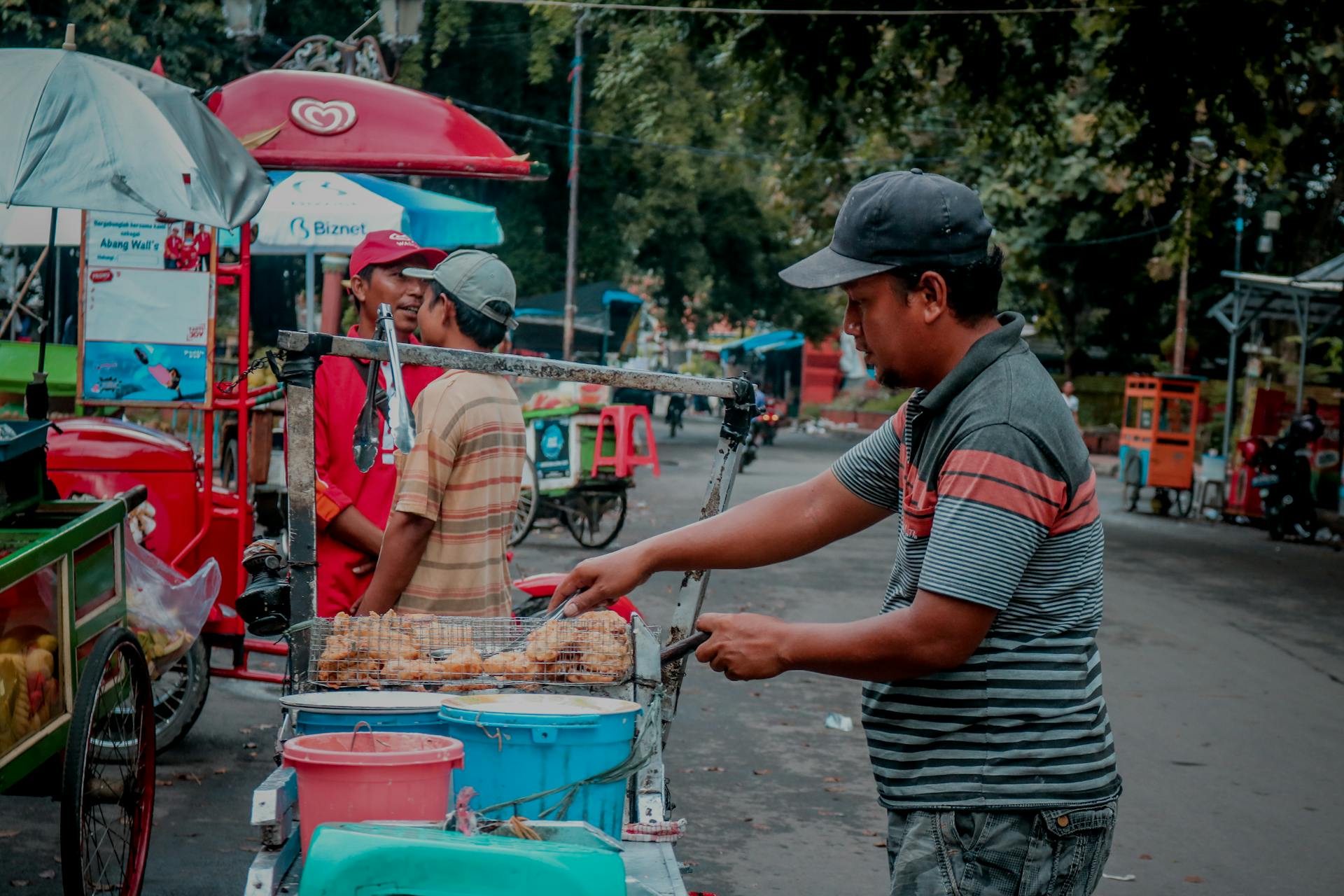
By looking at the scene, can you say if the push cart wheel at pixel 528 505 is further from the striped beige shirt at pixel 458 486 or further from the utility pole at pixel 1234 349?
the utility pole at pixel 1234 349

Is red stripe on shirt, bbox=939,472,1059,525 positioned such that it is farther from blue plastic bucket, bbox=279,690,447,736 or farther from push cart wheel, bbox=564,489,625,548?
push cart wheel, bbox=564,489,625,548

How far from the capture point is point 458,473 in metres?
3.89

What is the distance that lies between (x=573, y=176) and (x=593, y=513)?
16.4 meters

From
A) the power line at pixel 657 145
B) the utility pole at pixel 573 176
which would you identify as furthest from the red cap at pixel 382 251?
the utility pole at pixel 573 176

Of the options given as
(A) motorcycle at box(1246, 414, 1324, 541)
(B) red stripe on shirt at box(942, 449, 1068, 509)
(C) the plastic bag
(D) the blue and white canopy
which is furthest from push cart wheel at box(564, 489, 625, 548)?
(B) red stripe on shirt at box(942, 449, 1068, 509)

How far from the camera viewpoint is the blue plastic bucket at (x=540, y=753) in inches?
102

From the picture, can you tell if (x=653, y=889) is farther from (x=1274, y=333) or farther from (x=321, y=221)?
(x=1274, y=333)

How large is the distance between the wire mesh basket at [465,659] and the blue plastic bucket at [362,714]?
141 mm

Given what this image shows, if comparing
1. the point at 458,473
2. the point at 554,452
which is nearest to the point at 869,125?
the point at 554,452

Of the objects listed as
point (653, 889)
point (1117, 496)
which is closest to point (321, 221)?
point (653, 889)

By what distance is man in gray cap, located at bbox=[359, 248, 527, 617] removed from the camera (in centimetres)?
382

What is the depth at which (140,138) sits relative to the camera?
543cm

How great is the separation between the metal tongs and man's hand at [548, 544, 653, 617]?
433 millimetres

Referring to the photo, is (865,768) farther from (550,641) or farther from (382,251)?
(550,641)
